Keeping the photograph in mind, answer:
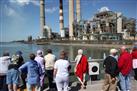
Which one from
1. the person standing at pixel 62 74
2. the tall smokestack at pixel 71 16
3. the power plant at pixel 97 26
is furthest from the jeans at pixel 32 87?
the tall smokestack at pixel 71 16

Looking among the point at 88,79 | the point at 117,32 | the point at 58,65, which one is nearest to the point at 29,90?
the point at 58,65

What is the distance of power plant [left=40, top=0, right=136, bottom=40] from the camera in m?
115

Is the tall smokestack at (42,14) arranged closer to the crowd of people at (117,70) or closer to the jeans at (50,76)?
the jeans at (50,76)

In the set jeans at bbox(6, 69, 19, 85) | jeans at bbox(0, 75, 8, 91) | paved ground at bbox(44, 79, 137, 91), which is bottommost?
paved ground at bbox(44, 79, 137, 91)

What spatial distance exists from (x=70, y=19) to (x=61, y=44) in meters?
12.7

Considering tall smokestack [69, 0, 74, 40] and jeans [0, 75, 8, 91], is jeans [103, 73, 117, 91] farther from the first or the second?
tall smokestack [69, 0, 74, 40]

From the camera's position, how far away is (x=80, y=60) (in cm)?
1038

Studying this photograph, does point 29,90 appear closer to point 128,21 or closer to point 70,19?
point 128,21

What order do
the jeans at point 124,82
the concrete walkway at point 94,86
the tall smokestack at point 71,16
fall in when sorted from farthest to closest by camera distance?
the tall smokestack at point 71,16 < the concrete walkway at point 94,86 < the jeans at point 124,82

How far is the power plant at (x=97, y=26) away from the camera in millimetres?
115062

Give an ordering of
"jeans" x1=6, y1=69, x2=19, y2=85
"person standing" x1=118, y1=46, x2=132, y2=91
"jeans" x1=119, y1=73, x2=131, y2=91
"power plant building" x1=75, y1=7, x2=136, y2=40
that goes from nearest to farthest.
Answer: "jeans" x1=6, y1=69, x2=19, y2=85 < "person standing" x1=118, y1=46, x2=132, y2=91 < "jeans" x1=119, y1=73, x2=131, y2=91 < "power plant building" x1=75, y1=7, x2=136, y2=40

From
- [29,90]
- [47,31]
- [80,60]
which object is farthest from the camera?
[47,31]

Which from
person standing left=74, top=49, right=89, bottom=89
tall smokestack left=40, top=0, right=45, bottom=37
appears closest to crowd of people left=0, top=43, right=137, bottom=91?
person standing left=74, top=49, right=89, bottom=89

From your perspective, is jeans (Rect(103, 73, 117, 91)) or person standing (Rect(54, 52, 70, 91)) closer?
person standing (Rect(54, 52, 70, 91))
